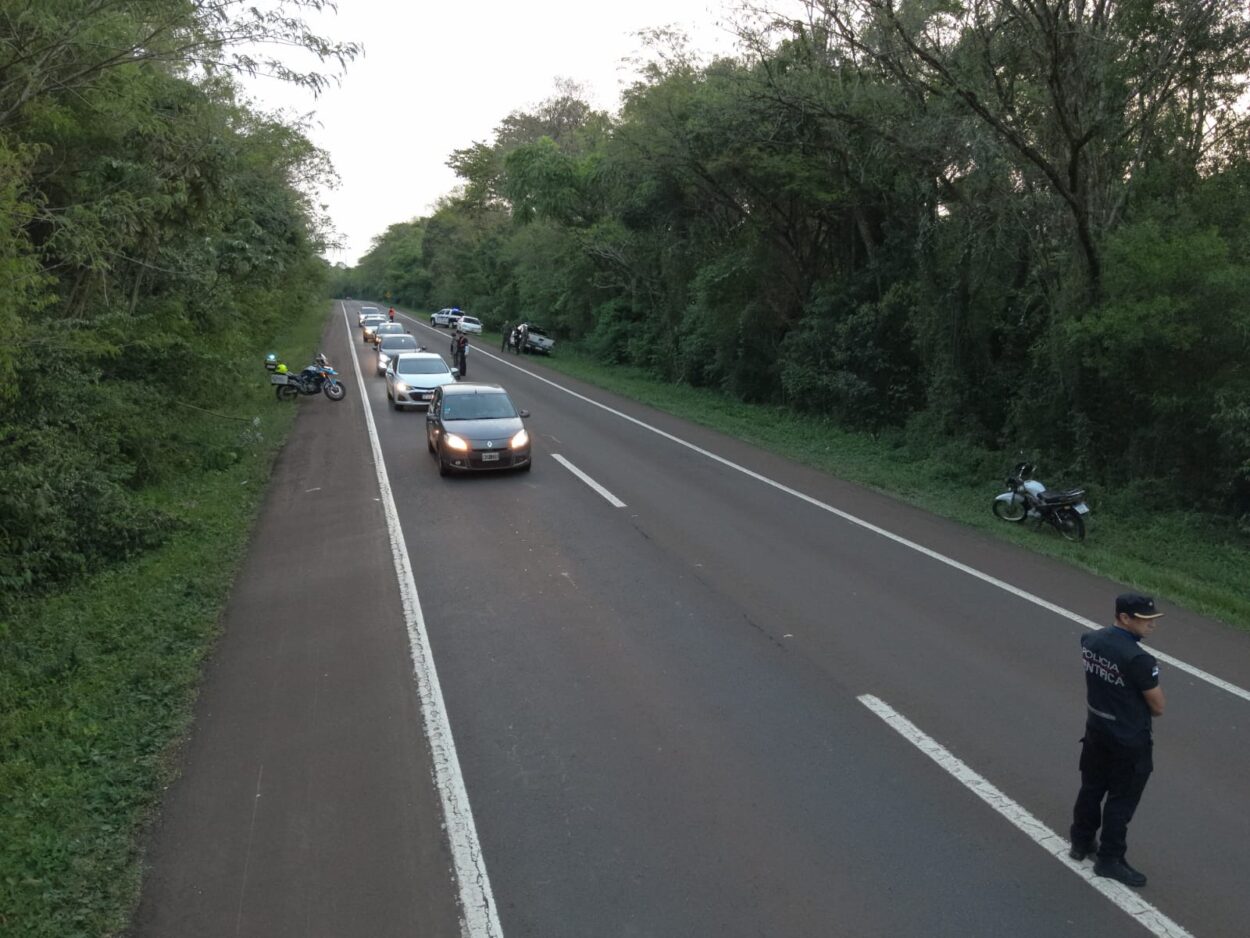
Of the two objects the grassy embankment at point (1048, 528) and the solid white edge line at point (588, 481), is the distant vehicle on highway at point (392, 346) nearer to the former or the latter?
the grassy embankment at point (1048, 528)

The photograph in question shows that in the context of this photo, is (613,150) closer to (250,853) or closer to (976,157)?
(976,157)

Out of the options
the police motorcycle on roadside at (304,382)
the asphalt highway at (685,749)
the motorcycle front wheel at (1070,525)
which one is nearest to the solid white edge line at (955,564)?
the asphalt highway at (685,749)

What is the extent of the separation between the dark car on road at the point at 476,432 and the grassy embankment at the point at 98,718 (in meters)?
3.79

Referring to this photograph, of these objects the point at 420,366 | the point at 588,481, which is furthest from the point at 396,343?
the point at 588,481

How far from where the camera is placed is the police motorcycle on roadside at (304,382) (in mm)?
25031

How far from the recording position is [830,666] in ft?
24.8

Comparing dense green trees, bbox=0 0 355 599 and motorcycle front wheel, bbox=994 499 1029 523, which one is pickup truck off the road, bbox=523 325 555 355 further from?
motorcycle front wheel, bbox=994 499 1029 523

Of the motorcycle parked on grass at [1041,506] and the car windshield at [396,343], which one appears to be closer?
the motorcycle parked on grass at [1041,506]

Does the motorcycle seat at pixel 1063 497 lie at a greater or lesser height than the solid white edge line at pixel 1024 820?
greater

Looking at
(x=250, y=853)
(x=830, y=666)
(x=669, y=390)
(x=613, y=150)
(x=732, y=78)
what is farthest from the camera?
(x=669, y=390)

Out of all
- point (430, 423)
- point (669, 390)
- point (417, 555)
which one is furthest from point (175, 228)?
point (669, 390)

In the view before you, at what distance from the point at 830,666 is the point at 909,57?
39.3ft

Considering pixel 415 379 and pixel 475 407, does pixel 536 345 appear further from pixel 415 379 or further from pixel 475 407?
pixel 475 407

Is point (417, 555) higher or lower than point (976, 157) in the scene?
lower
